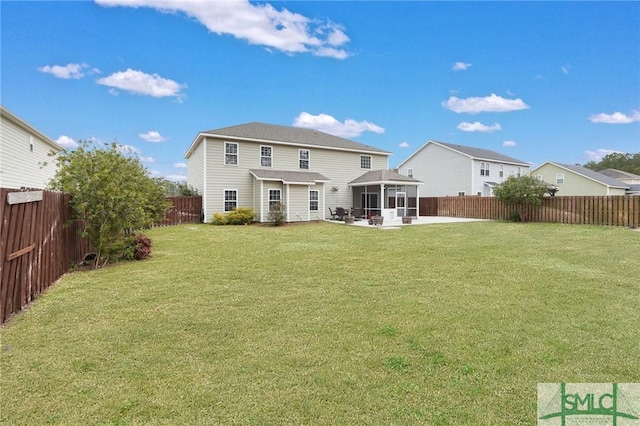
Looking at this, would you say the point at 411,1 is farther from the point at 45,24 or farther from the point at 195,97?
the point at 195,97

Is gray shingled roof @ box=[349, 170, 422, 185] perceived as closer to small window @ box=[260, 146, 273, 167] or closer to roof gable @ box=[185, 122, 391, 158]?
roof gable @ box=[185, 122, 391, 158]

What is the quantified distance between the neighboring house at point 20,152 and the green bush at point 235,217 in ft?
26.4

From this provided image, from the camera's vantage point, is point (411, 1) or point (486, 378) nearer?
point (486, 378)

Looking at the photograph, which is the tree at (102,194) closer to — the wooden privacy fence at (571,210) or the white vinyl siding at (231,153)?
the white vinyl siding at (231,153)

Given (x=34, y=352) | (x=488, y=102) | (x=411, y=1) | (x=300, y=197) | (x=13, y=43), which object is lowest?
(x=34, y=352)

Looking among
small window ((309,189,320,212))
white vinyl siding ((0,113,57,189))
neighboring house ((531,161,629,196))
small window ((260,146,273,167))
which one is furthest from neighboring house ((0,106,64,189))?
neighboring house ((531,161,629,196))

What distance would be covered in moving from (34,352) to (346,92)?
22.9 meters

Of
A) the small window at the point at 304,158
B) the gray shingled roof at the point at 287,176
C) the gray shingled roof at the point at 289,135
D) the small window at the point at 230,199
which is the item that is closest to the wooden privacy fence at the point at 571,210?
the gray shingled roof at the point at 289,135

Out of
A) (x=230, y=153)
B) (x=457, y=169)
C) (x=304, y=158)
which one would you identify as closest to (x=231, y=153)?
(x=230, y=153)

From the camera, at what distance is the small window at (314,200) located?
22188 mm

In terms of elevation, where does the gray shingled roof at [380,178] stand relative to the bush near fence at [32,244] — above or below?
above

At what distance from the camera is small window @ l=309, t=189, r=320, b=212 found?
22188 mm

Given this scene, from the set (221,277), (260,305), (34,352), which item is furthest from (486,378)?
(221,277)

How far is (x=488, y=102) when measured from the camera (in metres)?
48.7
